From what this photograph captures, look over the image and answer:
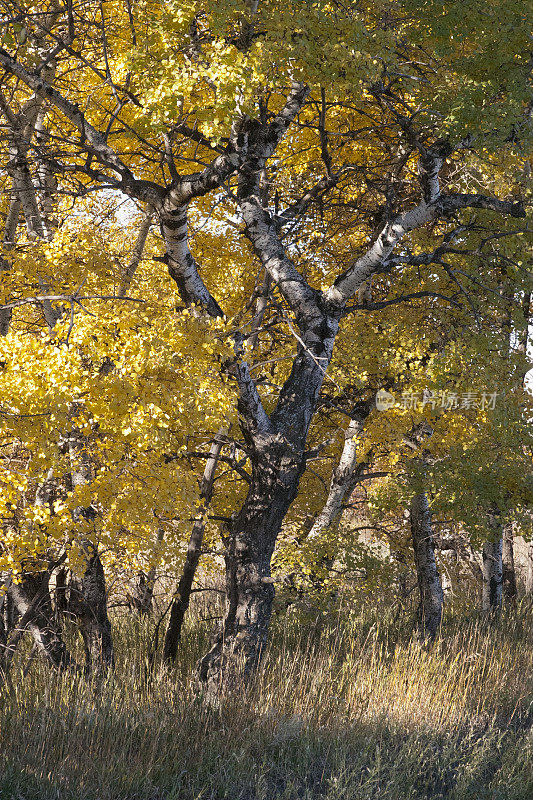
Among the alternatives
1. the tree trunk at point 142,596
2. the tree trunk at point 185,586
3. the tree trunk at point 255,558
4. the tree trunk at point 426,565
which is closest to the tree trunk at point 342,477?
the tree trunk at point 426,565

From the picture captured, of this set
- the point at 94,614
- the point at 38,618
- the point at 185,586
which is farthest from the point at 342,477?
the point at 38,618

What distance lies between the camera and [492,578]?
10.5 metres

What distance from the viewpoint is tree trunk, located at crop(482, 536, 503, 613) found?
10.4m

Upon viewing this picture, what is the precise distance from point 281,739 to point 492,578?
6.36 m

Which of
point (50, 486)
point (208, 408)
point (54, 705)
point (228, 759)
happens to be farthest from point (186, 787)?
point (50, 486)

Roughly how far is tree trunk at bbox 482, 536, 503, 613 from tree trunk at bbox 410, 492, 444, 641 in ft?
4.02

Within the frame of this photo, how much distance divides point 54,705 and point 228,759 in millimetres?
1439

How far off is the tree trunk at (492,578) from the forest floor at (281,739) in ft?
11.5

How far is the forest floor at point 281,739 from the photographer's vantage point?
441 cm

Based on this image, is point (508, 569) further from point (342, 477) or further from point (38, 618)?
point (38, 618)

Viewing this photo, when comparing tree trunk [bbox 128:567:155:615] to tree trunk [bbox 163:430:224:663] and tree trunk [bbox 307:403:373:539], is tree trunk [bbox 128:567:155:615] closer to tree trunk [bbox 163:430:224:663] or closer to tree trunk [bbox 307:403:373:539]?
tree trunk [bbox 163:430:224:663]

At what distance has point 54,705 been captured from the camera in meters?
5.22

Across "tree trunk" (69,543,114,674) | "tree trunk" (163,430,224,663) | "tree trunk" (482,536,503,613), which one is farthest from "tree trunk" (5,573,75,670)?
"tree trunk" (482,536,503,613)

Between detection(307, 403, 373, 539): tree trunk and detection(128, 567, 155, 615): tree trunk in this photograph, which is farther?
detection(128, 567, 155, 615): tree trunk
